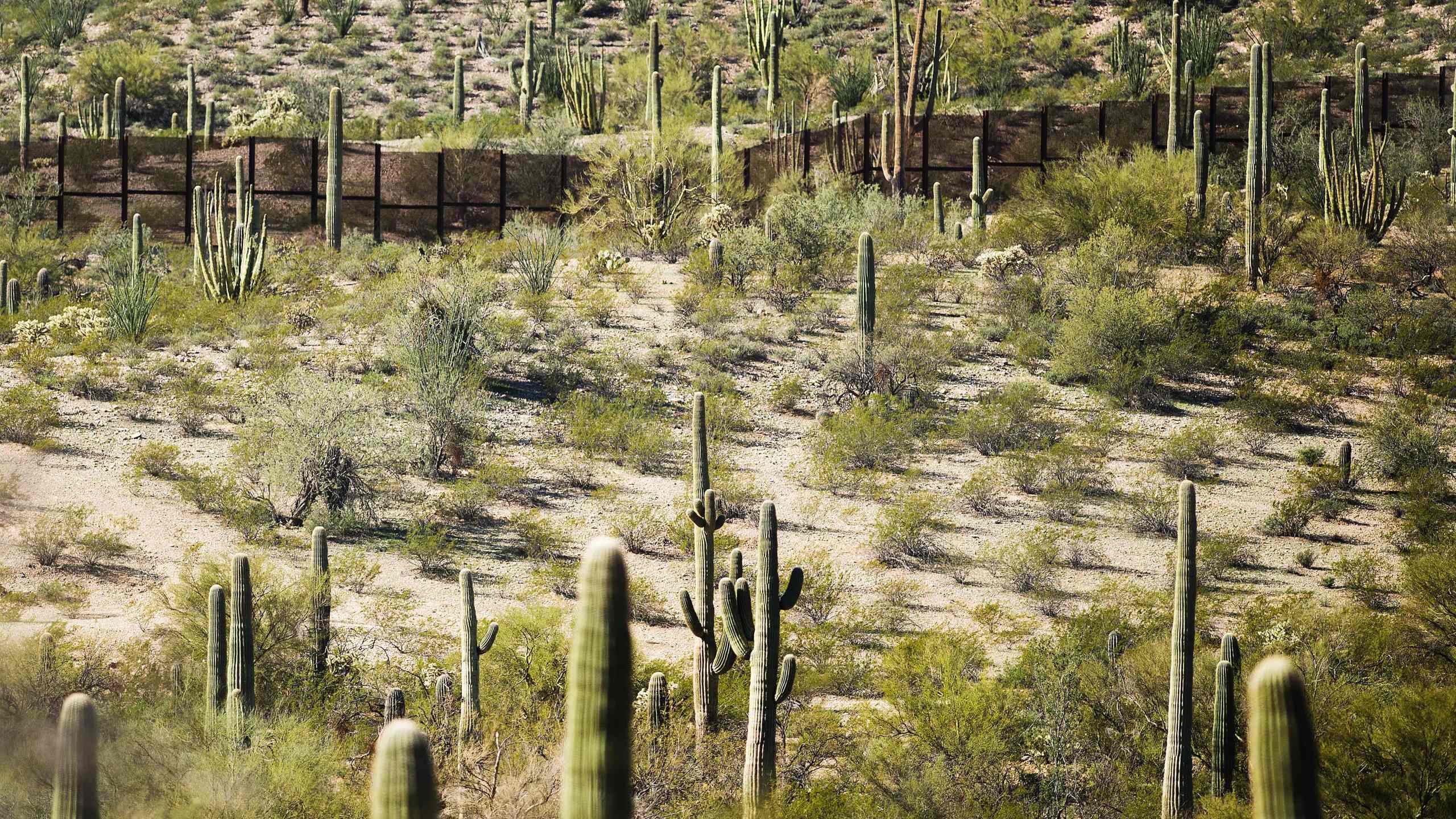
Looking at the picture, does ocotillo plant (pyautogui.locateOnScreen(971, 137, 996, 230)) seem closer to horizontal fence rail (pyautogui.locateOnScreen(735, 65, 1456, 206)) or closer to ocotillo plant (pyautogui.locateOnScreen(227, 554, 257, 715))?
horizontal fence rail (pyautogui.locateOnScreen(735, 65, 1456, 206))

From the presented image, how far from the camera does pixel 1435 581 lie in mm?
16172

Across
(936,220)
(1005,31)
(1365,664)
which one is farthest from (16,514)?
(1005,31)

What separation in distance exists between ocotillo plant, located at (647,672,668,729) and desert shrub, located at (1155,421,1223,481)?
33.0 ft

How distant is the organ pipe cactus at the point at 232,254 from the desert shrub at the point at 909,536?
12.9 m

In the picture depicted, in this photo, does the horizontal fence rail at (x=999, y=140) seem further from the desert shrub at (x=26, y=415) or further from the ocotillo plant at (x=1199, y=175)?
the desert shrub at (x=26, y=415)

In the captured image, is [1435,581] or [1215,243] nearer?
[1435,581]

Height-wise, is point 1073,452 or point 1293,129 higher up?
point 1293,129

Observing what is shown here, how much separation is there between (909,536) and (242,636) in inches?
363

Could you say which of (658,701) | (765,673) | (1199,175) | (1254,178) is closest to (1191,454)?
(1254,178)

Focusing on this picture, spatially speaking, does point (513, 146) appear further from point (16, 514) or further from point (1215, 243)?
point (16, 514)

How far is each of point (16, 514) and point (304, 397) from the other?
4030 millimetres

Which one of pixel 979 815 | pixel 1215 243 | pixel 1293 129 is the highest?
pixel 1293 129

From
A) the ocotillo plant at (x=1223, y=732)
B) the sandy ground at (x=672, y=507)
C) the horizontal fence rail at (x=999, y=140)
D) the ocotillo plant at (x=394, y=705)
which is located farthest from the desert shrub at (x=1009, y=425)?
the ocotillo plant at (x=394, y=705)

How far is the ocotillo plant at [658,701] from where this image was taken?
1422cm
